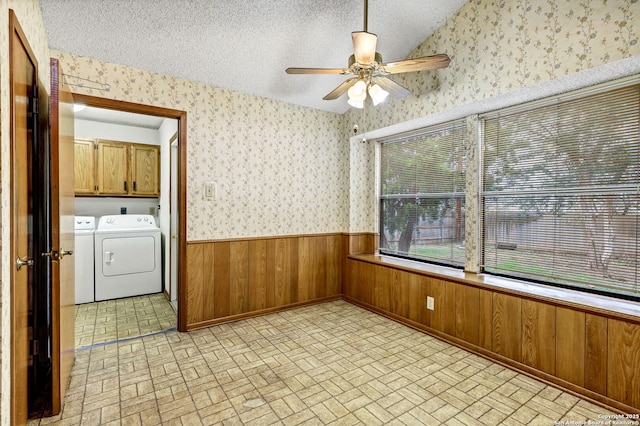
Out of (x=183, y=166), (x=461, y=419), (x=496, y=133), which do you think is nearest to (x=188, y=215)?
(x=183, y=166)

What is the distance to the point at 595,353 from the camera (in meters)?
2.05

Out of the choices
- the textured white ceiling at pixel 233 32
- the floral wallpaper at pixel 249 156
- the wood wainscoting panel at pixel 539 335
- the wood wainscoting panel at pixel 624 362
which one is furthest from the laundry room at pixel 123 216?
the wood wainscoting panel at pixel 624 362

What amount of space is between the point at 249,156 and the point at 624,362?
3.47 m

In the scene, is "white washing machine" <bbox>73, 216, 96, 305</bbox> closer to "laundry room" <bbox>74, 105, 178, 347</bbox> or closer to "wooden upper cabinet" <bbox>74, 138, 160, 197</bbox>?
"laundry room" <bbox>74, 105, 178, 347</bbox>

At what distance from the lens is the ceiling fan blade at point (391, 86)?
2291mm

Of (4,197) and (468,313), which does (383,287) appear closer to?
(468,313)

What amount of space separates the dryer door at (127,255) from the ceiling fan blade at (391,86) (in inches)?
150

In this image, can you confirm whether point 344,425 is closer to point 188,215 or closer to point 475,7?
point 188,215

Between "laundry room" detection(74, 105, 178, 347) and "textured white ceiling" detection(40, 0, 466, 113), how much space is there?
3.87 ft

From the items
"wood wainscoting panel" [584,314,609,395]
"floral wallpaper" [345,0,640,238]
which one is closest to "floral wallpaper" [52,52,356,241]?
"floral wallpaper" [345,0,640,238]

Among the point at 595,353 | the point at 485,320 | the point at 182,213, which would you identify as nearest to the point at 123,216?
the point at 182,213

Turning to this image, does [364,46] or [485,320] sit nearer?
[364,46]

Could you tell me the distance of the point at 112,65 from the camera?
276 centimetres

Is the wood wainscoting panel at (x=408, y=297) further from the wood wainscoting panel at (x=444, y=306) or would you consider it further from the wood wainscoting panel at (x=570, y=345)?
the wood wainscoting panel at (x=570, y=345)
